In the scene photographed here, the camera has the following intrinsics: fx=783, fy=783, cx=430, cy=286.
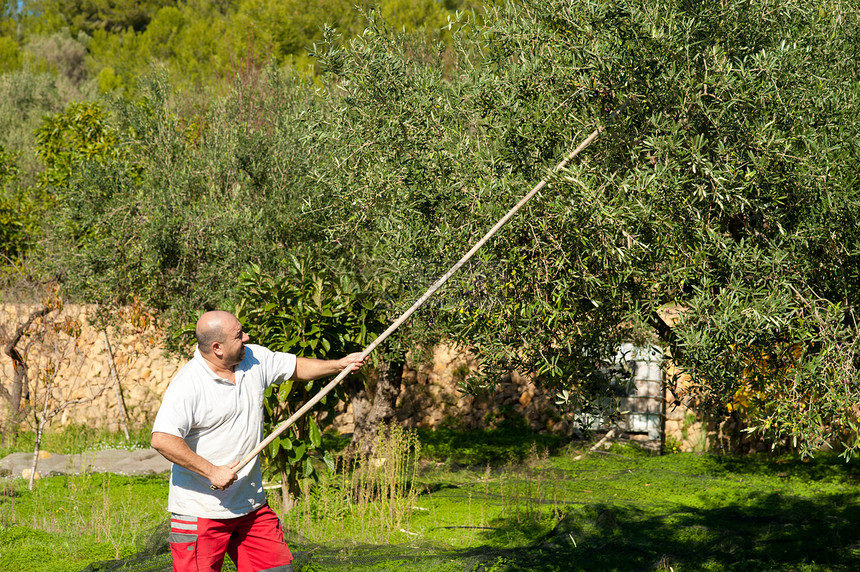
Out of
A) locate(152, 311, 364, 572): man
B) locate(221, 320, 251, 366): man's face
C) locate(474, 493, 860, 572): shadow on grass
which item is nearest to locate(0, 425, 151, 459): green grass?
locate(474, 493, 860, 572): shadow on grass

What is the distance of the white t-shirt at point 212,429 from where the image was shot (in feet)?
15.2

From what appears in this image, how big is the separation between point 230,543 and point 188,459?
0.82 metres

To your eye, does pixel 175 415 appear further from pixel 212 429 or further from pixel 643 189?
pixel 643 189

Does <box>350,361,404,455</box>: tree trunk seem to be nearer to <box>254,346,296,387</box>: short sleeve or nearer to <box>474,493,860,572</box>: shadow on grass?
<box>474,493,860,572</box>: shadow on grass

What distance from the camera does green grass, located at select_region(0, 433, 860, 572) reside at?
720cm

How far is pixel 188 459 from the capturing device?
4492 millimetres

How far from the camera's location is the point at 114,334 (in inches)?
626

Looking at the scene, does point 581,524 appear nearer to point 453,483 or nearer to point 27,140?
point 453,483

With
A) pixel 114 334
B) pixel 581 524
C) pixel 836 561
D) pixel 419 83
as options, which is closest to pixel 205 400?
pixel 419 83

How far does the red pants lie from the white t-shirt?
3.0 inches

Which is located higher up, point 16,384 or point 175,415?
point 16,384

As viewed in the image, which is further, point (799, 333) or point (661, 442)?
point (661, 442)

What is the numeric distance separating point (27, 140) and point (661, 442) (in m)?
22.8

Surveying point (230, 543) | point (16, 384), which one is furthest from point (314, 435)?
point (16, 384)
